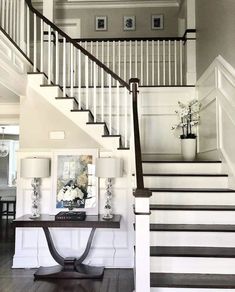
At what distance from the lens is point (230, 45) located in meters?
3.61

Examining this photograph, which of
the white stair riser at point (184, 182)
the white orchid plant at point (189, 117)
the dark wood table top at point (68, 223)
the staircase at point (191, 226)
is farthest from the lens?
the white orchid plant at point (189, 117)

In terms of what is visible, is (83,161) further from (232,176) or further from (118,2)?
(118,2)

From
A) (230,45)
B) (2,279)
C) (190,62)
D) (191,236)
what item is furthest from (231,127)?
(2,279)

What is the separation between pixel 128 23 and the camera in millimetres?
6953

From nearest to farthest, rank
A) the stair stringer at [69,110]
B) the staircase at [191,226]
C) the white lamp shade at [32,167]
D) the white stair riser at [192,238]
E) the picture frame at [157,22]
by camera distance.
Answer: the staircase at [191,226] < the white stair riser at [192,238] < the white lamp shade at [32,167] < the stair stringer at [69,110] < the picture frame at [157,22]

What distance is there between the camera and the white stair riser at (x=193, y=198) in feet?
11.3

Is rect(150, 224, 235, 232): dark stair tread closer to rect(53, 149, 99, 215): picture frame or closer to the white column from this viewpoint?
rect(53, 149, 99, 215): picture frame

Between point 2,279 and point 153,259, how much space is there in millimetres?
1946

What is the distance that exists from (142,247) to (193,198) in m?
1.16

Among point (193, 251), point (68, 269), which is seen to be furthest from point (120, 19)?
point (193, 251)

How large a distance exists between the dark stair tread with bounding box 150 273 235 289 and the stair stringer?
1927 millimetres

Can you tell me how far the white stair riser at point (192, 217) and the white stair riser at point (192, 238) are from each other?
26 centimetres

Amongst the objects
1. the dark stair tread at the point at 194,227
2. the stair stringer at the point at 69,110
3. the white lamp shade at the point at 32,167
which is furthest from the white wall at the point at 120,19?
the dark stair tread at the point at 194,227

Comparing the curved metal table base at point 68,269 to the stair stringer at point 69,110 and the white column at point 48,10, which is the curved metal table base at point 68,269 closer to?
the stair stringer at point 69,110
